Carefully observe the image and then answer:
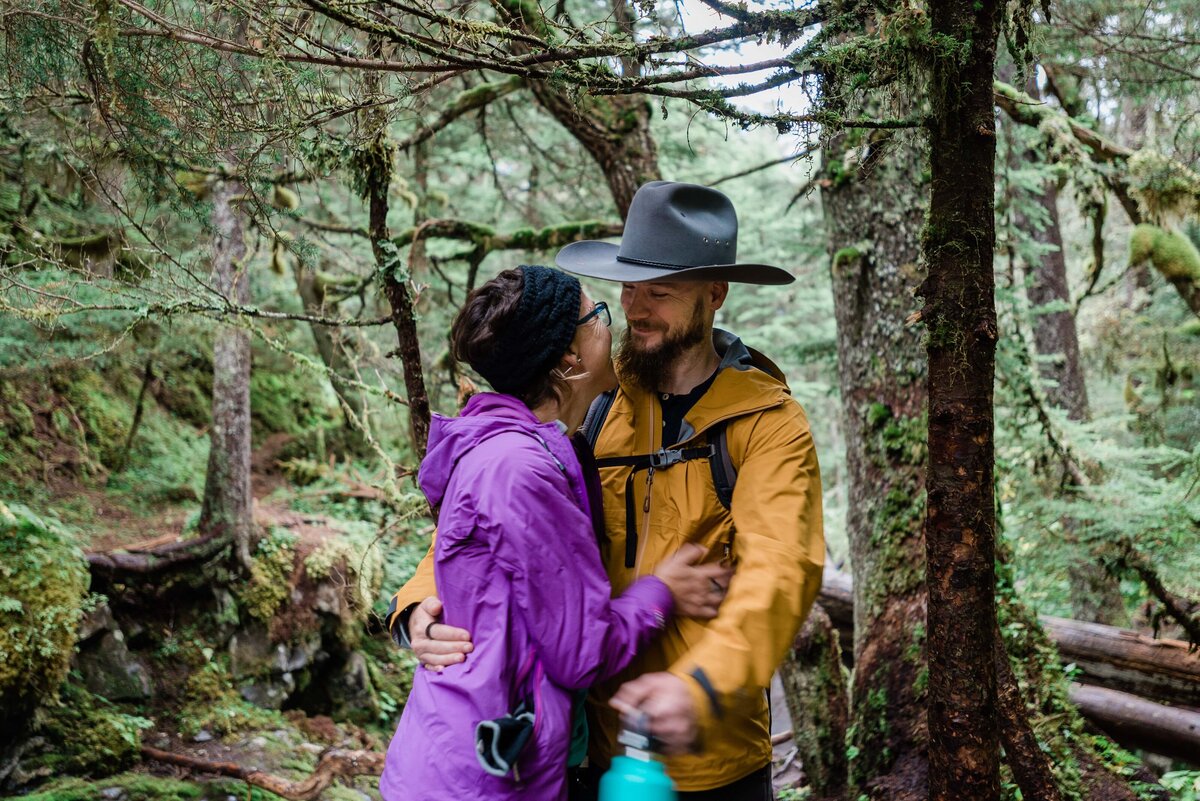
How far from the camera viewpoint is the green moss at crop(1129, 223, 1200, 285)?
664 centimetres

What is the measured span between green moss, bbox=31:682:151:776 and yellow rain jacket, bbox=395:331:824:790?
16.6 ft

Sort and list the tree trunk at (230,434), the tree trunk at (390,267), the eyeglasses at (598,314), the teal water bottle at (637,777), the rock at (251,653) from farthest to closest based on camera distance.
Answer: the tree trunk at (230,434) → the rock at (251,653) → the tree trunk at (390,267) → the eyeglasses at (598,314) → the teal water bottle at (637,777)

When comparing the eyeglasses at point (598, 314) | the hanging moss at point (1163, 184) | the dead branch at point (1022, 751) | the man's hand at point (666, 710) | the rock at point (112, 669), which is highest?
the hanging moss at point (1163, 184)

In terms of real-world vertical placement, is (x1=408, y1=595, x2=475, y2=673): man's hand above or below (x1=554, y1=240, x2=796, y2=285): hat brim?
below

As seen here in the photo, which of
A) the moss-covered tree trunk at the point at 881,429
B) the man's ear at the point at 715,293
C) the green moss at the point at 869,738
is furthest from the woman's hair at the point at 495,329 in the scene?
the green moss at the point at 869,738

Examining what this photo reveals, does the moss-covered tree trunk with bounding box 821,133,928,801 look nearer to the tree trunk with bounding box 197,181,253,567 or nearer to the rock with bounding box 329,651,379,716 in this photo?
the rock with bounding box 329,651,379,716

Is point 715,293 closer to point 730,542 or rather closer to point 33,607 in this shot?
point 730,542

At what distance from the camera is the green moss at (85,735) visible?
583cm

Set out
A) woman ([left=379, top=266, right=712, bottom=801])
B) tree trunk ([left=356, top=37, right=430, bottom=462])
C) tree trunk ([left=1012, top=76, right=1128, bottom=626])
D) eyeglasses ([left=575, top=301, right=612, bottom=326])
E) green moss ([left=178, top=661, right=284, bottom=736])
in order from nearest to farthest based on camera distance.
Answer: woman ([left=379, top=266, right=712, bottom=801]), eyeglasses ([left=575, top=301, right=612, bottom=326]), tree trunk ([left=356, top=37, right=430, bottom=462]), green moss ([left=178, top=661, right=284, bottom=736]), tree trunk ([left=1012, top=76, right=1128, bottom=626])

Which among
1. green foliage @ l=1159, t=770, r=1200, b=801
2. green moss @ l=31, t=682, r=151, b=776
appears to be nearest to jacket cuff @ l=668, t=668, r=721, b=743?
green foliage @ l=1159, t=770, r=1200, b=801

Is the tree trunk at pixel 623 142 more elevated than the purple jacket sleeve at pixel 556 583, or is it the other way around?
the tree trunk at pixel 623 142

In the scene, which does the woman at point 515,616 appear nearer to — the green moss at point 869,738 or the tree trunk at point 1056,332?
the green moss at point 869,738

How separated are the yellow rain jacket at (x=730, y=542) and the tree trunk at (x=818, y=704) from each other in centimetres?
340

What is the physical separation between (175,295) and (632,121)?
417 cm
